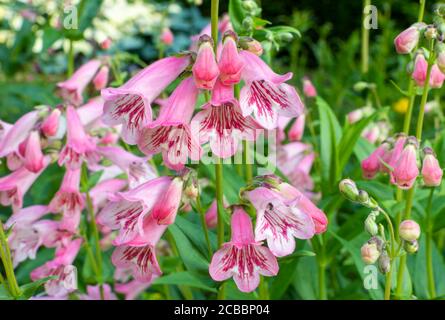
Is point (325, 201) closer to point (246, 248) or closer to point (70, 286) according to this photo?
point (246, 248)

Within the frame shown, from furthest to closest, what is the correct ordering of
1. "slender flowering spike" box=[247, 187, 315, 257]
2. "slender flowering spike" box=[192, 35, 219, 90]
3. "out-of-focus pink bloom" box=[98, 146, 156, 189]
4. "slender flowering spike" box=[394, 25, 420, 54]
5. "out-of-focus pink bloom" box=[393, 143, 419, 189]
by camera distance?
"out-of-focus pink bloom" box=[98, 146, 156, 189], "slender flowering spike" box=[394, 25, 420, 54], "out-of-focus pink bloom" box=[393, 143, 419, 189], "slender flowering spike" box=[247, 187, 315, 257], "slender flowering spike" box=[192, 35, 219, 90]

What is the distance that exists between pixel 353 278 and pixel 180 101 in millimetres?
1559

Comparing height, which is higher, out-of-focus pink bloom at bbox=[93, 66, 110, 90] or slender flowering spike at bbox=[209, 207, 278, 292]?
out-of-focus pink bloom at bbox=[93, 66, 110, 90]

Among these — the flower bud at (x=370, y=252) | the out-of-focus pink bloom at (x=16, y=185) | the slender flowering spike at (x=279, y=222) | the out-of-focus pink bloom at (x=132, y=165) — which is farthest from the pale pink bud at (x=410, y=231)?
the out-of-focus pink bloom at (x=16, y=185)

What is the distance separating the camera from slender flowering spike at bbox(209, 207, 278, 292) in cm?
145

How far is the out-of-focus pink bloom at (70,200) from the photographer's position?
192 centimetres

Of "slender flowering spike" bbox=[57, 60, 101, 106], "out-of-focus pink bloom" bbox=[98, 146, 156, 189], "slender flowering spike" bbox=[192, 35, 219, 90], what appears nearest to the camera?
"slender flowering spike" bbox=[192, 35, 219, 90]

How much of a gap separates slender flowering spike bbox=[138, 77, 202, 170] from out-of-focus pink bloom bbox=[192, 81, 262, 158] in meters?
0.04

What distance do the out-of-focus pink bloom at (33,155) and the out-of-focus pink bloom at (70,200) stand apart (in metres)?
0.11

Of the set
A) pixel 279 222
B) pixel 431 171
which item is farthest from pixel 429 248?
pixel 279 222

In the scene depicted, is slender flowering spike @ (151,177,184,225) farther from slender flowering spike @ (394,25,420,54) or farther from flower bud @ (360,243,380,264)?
slender flowering spike @ (394,25,420,54)

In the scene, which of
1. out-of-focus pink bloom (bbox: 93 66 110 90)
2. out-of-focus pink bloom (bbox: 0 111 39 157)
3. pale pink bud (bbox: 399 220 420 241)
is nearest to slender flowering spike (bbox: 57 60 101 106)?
out-of-focus pink bloom (bbox: 93 66 110 90)

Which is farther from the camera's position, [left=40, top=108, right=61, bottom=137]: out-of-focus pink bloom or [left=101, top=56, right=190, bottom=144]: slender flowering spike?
[left=40, top=108, right=61, bottom=137]: out-of-focus pink bloom
